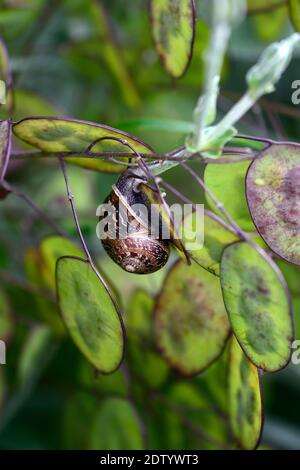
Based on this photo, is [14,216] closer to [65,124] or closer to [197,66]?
[197,66]

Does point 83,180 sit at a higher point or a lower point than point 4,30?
lower

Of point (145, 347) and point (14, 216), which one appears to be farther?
point (14, 216)

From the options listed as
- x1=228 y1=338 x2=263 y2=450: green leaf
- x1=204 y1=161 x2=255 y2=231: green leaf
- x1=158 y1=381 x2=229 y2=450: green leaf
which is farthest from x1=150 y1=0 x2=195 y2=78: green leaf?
x1=158 y1=381 x2=229 y2=450: green leaf

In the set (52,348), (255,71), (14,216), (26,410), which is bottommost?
(26,410)

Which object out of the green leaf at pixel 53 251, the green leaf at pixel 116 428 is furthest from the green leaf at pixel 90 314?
the green leaf at pixel 116 428

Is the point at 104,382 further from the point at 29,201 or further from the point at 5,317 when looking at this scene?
the point at 29,201

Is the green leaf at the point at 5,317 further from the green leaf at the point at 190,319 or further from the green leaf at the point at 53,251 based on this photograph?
the green leaf at the point at 190,319

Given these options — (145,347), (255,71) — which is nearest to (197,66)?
(145,347)
